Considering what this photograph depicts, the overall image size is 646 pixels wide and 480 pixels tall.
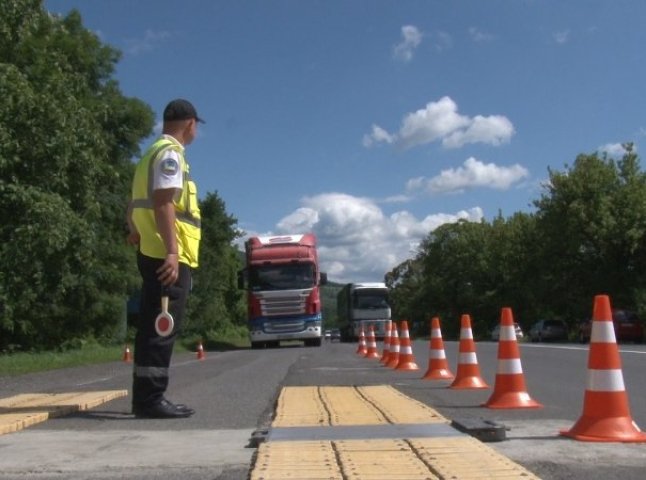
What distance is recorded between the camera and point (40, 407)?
7094 millimetres

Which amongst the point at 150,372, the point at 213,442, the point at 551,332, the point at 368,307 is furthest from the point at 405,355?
the point at 551,332

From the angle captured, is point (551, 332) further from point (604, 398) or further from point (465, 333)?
point (604, 398)

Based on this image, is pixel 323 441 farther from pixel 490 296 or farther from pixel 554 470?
pixel 490 296

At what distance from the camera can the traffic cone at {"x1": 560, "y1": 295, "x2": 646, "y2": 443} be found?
542 cm

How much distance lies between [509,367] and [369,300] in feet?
140

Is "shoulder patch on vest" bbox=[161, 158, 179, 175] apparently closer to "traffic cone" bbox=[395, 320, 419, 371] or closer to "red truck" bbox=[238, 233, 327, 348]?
"traffic cone" bbox=[395, 320, 419, 371]

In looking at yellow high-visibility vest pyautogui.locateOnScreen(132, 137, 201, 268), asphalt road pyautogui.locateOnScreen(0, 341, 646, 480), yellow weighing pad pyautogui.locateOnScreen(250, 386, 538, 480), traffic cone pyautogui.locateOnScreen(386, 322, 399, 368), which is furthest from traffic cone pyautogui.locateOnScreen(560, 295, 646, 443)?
traffic cone pyautogui.locateOnScreen(386, 322, 399, 368)

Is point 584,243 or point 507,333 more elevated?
point 584,243

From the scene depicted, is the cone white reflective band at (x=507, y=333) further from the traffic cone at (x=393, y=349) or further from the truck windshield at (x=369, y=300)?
the truck windshield at (x=369, y=300)

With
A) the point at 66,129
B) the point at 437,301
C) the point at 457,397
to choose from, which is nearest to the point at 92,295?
the point at 66,129

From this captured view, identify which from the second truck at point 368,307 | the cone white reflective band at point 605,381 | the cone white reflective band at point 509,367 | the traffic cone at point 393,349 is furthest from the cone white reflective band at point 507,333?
the second truck at point 368,307

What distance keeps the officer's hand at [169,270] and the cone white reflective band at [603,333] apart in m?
3.05

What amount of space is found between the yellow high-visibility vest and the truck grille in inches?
1019

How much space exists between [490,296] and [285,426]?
85.8 m
